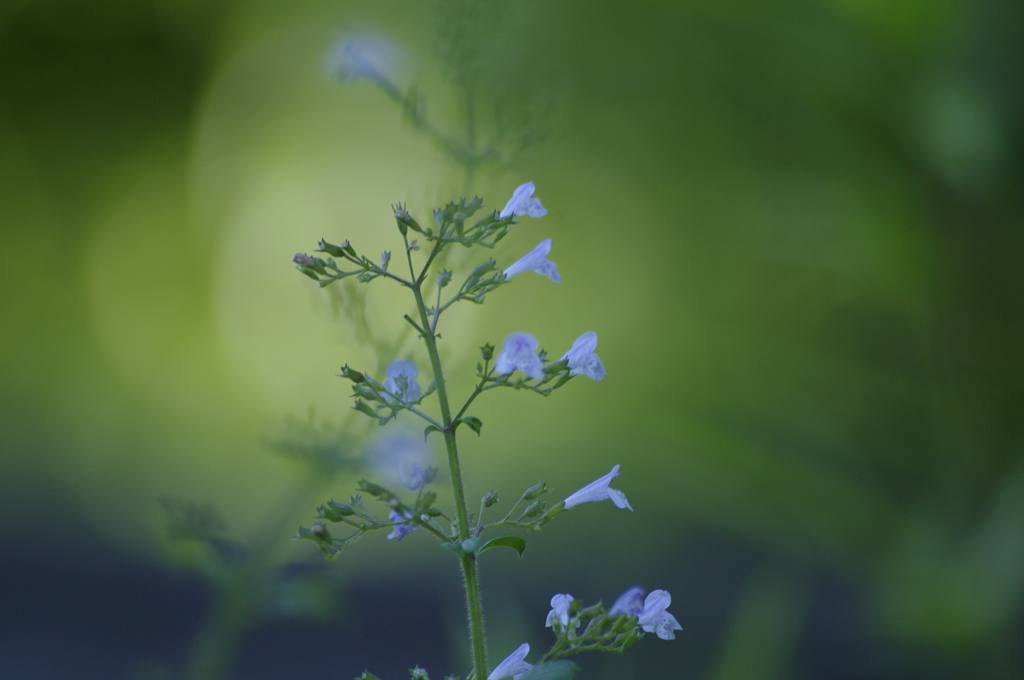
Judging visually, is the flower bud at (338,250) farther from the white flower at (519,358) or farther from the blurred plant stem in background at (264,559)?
the blurred plant stem in background at (264,559)

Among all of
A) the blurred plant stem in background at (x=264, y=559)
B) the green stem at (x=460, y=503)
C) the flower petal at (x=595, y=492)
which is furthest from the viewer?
the blurred plant stem in background at (x=264, y=559)

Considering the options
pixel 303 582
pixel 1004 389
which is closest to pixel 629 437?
pixel 1004 389

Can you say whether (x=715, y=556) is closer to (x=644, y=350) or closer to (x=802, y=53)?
(x=644, y=350)

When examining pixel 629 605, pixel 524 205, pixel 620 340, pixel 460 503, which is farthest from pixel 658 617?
pixel 620 340

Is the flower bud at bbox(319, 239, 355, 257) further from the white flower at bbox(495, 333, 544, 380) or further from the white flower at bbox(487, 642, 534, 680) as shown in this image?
the white flower at bbox(487, 642, 534, 680)

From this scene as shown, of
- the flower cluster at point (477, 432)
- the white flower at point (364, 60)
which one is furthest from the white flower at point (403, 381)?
the white flower at point (364, 60)

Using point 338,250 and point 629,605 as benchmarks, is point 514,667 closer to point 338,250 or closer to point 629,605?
point 629,605
